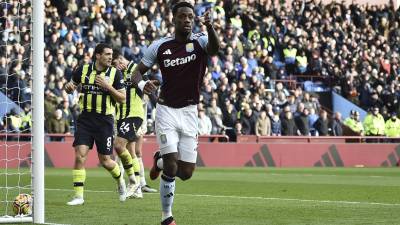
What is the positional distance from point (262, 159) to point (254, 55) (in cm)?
Result: 640

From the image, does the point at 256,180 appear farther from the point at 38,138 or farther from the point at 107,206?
the point at 38,138

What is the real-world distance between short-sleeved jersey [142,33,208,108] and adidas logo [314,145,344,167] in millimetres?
20885

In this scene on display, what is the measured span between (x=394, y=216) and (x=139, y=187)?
5096 mm

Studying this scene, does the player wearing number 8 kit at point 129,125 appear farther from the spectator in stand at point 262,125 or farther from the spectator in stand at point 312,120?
the spectator in stand at point 312,120

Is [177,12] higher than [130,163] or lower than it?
higher

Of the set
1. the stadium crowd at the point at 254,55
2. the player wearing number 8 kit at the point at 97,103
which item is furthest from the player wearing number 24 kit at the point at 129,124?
the stadium crowd at the point at 254,55

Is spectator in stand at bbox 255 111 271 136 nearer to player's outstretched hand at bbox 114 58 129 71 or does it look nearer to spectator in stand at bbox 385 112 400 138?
spectator in stand at bbox 385 112 400 138

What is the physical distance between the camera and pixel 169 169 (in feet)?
35.6

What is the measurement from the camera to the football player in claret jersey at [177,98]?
1080cm

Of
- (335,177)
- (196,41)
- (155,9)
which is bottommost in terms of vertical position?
(335,177)

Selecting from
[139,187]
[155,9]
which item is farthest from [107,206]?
[155,9]

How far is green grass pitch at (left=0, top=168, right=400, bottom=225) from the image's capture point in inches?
473

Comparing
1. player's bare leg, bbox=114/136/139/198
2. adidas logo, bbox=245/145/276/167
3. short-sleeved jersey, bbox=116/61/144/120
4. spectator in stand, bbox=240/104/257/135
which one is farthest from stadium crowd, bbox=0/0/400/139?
player's bare leg, bbox=114/136/139/198

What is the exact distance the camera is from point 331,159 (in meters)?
31.7
